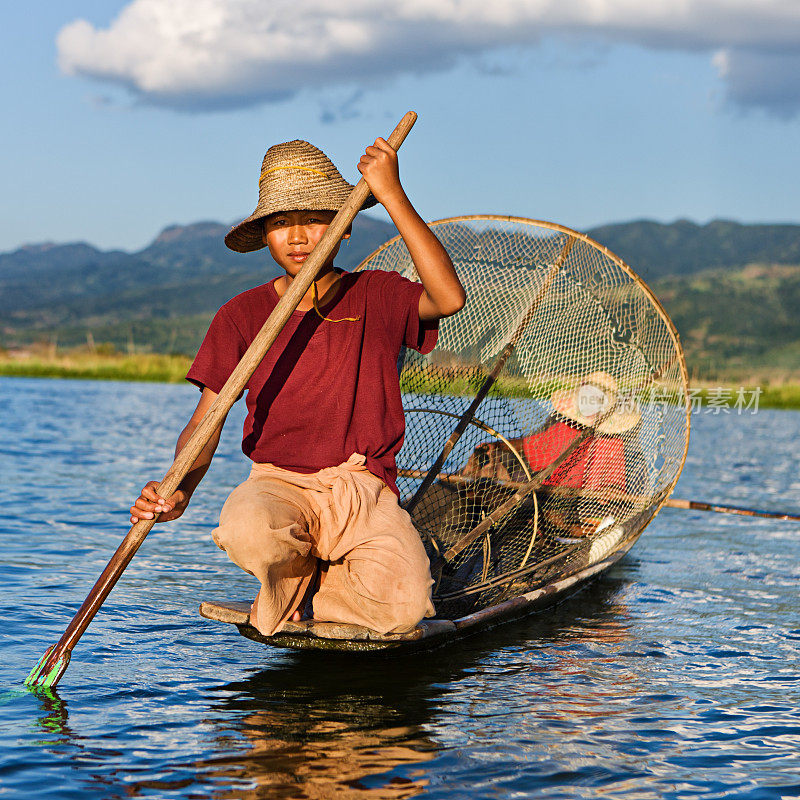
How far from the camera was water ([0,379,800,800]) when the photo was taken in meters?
3.34

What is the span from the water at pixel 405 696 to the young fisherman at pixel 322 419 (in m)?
0.43

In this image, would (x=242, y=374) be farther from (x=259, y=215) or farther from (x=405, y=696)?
(x=405, y=696)

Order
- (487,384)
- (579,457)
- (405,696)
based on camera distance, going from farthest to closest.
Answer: (579,457) → (487,384) → (405,696)

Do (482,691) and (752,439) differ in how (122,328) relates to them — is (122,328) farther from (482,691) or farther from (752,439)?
(482,691)

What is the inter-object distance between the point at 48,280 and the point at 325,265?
621 feet

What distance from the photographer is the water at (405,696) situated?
131 inches

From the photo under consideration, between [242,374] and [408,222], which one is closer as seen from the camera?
[408,222]

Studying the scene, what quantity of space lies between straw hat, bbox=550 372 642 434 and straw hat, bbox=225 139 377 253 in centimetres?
282

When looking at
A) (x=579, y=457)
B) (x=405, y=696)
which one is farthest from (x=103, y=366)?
(x=405, y=696)

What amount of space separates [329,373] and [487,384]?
2394mm

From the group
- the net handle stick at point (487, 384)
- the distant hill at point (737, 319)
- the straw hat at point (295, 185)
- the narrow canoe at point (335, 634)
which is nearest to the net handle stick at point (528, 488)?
the net handle stick at point (487, 384)

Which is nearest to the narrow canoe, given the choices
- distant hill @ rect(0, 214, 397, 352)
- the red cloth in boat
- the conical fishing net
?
the conical fishing net

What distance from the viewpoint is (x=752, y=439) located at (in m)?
20.3

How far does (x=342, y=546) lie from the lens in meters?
3.97
